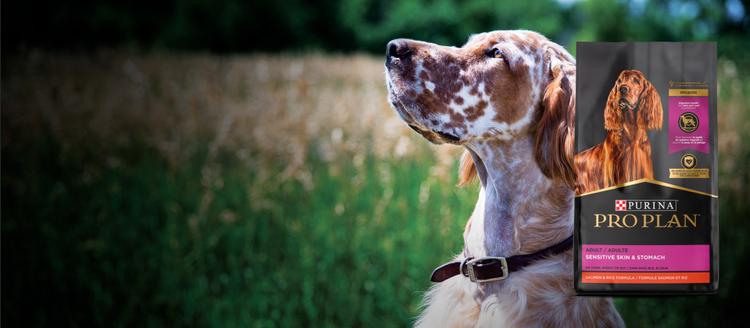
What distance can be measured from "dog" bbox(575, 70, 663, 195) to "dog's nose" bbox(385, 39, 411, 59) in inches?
15.9

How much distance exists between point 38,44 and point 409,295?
4.90 metres

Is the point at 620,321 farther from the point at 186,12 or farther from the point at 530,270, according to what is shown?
the point at 186,12

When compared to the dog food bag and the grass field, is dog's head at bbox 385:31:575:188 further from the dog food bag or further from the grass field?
the grass field

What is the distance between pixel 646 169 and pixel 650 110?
0.38 ft

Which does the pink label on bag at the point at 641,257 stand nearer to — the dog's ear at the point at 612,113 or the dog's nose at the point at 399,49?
the dog's ear at the point at 612,113

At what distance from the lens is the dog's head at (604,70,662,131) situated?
136 centimetres

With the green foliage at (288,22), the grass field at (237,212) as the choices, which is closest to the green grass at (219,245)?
the grass field at (237,212)

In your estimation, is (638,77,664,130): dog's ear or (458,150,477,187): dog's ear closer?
(638,77,664,130): dog's ear

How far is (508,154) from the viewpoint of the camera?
1.56m

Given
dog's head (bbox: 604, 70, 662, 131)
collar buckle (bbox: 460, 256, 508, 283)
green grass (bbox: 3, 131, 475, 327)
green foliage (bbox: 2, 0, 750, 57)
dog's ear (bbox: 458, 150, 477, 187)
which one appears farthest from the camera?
green foliage (bbox: 2, 0, 750, 57)

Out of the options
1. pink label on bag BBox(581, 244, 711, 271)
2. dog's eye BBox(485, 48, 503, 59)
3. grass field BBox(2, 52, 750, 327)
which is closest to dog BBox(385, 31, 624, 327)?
dog's eye BBox(485, 48, 503, 59)

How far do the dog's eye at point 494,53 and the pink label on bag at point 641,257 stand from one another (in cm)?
45

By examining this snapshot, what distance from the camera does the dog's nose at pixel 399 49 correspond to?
1.43 meters

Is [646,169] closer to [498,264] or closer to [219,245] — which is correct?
[498,264]
